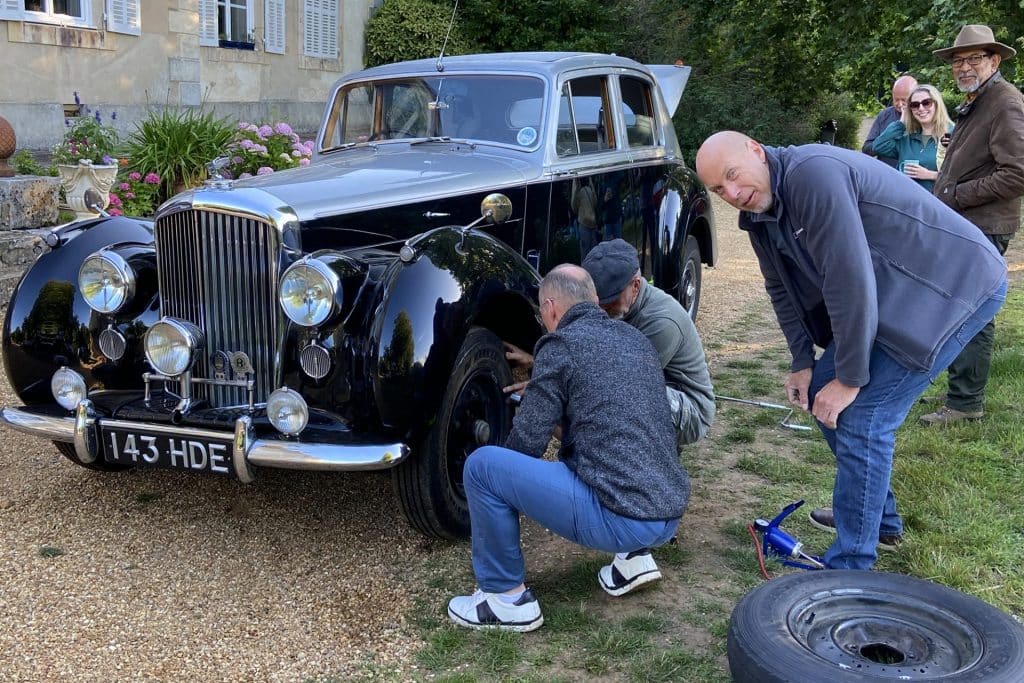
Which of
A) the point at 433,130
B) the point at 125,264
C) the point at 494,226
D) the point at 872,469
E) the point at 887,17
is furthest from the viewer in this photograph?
the point at 887,17

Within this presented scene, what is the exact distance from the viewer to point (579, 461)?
3078 mm

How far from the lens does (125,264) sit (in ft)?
12.6

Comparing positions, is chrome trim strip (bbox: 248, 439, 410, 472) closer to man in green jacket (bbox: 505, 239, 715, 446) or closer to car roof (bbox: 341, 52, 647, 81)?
man in green jacket (bbox: 505, 239, 715, 446)

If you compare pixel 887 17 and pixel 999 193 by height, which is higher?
pixel 887 17

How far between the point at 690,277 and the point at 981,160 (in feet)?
8.11

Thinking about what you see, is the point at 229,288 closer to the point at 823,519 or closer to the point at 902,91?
the point at 823,519

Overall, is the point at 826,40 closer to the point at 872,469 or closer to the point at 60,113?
the point at 60,113

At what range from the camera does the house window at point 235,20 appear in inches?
521

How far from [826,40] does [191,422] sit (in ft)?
55.2

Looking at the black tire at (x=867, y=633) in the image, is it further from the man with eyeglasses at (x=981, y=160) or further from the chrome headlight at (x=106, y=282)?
the chrome headlight at (x=106, y=282)

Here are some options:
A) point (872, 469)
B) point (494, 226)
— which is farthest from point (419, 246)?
point (872, 469)

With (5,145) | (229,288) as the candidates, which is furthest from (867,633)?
(5,145)

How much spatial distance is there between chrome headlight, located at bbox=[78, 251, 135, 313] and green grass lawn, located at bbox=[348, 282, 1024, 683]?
5.40 ft

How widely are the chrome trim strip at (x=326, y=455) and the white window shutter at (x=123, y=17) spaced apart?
9.58 m
